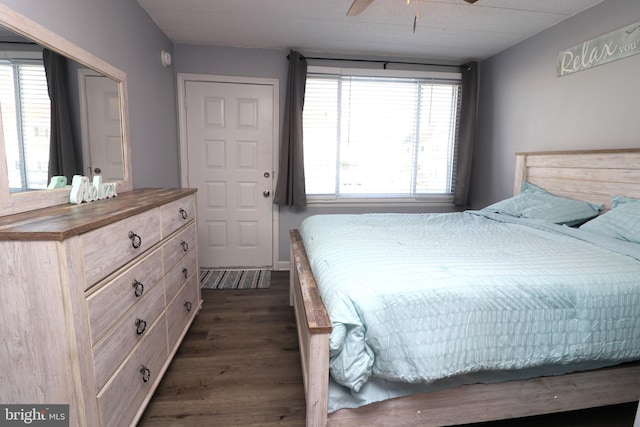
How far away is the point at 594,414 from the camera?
158 centimetres

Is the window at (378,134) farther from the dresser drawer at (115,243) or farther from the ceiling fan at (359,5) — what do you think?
the dresser drawer at (115,243)

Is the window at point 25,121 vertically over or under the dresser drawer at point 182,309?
over

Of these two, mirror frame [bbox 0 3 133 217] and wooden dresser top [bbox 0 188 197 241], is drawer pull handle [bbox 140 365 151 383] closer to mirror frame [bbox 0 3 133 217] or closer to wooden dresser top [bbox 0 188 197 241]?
wooden dresser top [bbox 0 188 197 241]

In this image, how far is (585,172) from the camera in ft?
7.76

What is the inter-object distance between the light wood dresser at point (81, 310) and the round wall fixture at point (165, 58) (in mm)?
2007

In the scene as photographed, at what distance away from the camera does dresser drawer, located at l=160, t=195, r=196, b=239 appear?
5.78 ft

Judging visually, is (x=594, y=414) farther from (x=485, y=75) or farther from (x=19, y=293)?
(x=485, y=75)

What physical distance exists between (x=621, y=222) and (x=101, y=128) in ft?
10.2

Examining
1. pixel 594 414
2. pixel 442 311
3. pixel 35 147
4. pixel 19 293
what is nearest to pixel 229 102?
pixel 35 147

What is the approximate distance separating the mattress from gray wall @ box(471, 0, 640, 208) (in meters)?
1.25

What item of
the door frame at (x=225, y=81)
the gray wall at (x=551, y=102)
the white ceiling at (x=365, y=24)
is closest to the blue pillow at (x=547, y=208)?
the gray wall at (x=551, y=102)

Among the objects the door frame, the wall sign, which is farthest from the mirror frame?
the wall sign

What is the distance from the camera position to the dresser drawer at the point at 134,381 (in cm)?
118

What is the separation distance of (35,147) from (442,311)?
5.94 feet
